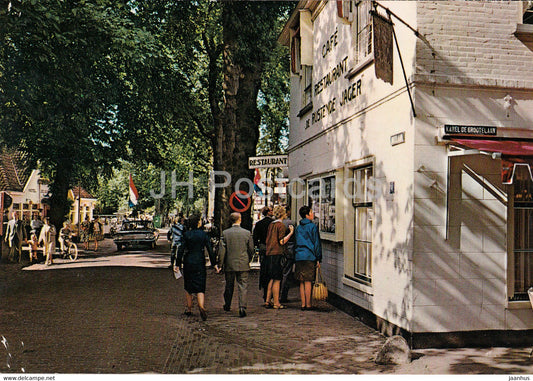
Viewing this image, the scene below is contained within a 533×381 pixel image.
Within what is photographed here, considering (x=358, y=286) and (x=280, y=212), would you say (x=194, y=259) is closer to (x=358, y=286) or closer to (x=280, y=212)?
(x=280, y=212)

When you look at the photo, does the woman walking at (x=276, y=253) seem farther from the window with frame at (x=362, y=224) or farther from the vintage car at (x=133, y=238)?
the vintage car at (x=133, y=238)

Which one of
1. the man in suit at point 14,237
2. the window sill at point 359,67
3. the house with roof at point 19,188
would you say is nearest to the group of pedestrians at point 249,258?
the window sill at point 359,67

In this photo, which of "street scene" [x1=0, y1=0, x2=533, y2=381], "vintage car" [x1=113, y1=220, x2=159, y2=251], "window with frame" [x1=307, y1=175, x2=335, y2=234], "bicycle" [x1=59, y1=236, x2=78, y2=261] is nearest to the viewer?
"street scene" [x1=0, y1=0, x2=533, y2=381]

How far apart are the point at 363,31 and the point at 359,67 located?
660 millimetres

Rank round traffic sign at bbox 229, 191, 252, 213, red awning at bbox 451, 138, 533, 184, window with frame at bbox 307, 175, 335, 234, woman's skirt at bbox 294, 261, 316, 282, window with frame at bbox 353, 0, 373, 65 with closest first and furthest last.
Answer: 1. red awning at bbox 451, 138, 533, 184
2. window with frame at bbox 353, 0, 373, 65
3. woman's skirt at bbox 294, 261, 316, 282
4. window with frame at bbox 307, 175, 335, 234
5. round traffic sign at bbox 229, 191, 252, 213

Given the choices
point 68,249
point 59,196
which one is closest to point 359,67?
point 68,249

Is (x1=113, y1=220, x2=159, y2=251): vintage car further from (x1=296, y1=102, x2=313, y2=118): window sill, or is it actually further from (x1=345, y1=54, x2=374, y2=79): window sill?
(x1=345, y1=54, x2=374, y2=79): window sill

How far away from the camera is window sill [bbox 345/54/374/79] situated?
29.6 ft

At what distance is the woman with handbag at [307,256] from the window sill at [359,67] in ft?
9.04

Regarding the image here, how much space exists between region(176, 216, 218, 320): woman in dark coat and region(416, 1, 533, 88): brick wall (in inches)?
179

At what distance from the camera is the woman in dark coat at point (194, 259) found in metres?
9.57

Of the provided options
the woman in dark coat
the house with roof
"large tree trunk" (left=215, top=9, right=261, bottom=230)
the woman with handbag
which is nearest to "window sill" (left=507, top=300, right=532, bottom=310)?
the woman with handbag

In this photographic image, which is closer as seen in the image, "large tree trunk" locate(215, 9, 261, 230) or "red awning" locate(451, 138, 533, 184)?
"red awning" locate(451, 138, 533, 184)

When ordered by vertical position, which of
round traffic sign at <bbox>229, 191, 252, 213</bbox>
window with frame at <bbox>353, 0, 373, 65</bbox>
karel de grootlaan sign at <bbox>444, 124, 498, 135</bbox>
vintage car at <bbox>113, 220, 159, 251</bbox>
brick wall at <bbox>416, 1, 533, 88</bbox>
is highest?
window with frame at <bbox>353, 0, 373, 65</bbox>
